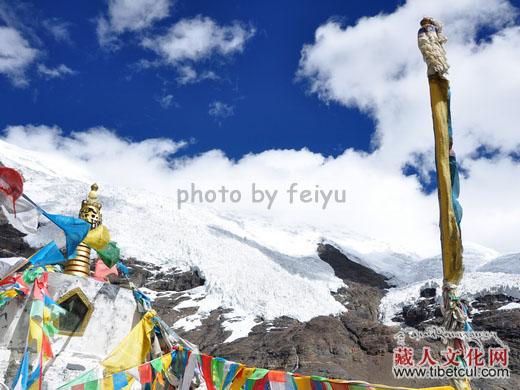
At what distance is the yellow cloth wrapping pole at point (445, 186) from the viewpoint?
5496 mm

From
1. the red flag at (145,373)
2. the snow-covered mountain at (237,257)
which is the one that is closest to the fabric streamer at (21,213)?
the red flag at (145,373)

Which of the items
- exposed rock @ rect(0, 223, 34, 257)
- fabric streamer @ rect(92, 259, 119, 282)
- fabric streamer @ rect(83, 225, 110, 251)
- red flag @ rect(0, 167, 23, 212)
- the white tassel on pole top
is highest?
exposed rock @ rect(0, 223, 34, 257)

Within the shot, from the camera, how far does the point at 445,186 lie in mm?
5746

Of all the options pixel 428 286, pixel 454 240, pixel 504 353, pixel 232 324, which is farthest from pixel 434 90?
pixel 428 286

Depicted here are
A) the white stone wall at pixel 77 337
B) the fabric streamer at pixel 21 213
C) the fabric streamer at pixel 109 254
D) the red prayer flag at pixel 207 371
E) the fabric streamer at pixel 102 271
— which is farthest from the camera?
the fabric streamer at pixel 102 271

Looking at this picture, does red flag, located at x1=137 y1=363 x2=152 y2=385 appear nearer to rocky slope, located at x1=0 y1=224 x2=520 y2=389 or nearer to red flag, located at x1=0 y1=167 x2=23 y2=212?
red flag, located at x1=0 y1=167 x2=23 y2=212

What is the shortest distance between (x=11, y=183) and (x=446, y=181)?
22.9ft

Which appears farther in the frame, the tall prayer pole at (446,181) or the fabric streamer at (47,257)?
the fabric streamer at (47,257)

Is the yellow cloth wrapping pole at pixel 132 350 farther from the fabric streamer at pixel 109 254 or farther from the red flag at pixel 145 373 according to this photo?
the fabric streamer at pixel 109 254

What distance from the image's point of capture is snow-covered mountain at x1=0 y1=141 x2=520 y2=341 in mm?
44062

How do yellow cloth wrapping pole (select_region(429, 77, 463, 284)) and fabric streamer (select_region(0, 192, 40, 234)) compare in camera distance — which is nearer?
yellow cloth wrapping pole (select_region(429, 77, 463, 284))

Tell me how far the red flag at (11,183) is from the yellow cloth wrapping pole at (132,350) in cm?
334

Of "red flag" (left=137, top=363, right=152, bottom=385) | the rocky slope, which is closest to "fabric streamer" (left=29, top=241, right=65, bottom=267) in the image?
"red flag" (left=137, top=363, right=152, bottom=385)

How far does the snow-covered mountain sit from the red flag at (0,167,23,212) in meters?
31.2
